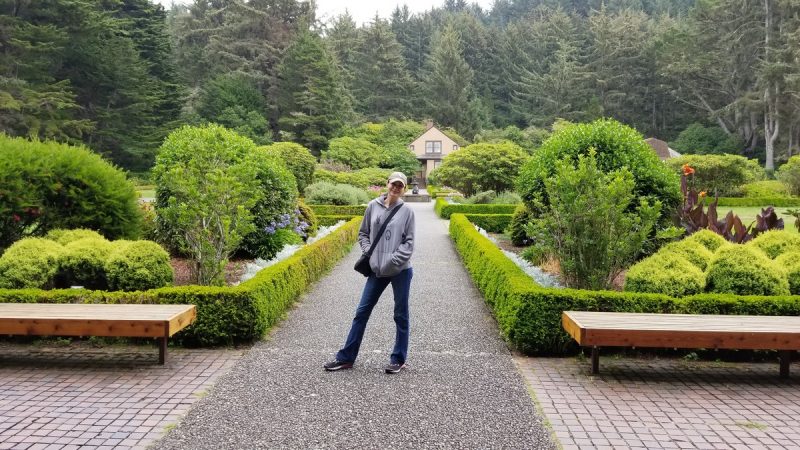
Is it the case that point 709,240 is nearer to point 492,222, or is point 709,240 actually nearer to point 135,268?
point 135,268

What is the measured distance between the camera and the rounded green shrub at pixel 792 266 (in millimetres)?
6273

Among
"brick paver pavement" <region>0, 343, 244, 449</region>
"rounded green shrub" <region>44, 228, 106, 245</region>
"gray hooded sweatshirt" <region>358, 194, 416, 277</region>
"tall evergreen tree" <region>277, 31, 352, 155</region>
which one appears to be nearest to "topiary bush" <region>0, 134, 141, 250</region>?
"rounded green shrub" <region>44, 228, 106, 245</region>

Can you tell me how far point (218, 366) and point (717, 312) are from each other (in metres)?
4.64

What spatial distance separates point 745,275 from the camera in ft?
19.7

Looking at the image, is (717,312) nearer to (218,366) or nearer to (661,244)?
(661,244)

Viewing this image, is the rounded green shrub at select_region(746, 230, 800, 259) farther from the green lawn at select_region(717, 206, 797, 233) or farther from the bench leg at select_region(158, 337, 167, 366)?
the green lawn at select_region(717, 206, 797, 233)

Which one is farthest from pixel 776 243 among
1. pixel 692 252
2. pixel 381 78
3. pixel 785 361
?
pixel 381 78

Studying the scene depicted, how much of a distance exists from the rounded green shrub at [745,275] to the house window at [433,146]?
47.5 m

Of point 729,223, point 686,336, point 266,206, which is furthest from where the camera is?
point 266,206

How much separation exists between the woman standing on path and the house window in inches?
1927

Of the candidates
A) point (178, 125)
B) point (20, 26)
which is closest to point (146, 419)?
point (20, 26)

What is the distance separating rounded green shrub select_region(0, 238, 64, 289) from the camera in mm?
6082

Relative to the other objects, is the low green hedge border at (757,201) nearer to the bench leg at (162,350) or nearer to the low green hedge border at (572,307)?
the low green hedge border at (572,307)

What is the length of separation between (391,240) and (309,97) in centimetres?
4487
